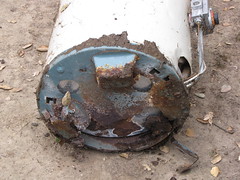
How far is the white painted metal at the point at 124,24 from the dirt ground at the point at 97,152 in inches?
24.6

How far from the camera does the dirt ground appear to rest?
2342 millimetres

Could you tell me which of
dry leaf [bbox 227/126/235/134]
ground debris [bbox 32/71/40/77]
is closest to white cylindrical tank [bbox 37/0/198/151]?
dry leaf [bbox 227/126/235/134]

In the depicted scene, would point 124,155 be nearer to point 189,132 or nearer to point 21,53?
point 189,132

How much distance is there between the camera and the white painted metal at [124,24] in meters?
2.02

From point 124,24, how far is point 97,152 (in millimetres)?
876

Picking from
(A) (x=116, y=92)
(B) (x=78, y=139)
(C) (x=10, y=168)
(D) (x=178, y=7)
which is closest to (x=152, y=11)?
(D) (x=178, y=7)

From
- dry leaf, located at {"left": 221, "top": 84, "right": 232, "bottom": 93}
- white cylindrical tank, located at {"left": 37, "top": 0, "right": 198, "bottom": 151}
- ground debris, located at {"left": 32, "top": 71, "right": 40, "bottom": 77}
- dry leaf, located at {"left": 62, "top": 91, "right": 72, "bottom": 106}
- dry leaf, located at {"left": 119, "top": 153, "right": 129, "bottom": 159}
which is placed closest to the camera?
white cylindrical tank, located at {"left": 37, "top": 0, "right": 198, "bottom": 151}

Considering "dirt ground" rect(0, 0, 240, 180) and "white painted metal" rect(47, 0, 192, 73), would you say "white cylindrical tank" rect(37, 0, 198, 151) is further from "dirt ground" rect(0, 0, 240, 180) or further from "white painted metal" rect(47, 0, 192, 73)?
"dirt ground" rect(0, 0, 240, 180)

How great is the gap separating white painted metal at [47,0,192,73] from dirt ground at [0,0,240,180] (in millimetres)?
625

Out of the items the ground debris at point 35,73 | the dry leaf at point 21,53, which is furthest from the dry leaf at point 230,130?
the dry leaf at point 21,53

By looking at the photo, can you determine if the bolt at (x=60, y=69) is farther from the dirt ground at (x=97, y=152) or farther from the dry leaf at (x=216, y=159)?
the dry leaf at (x=216, y=159)

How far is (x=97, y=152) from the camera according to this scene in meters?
2.47

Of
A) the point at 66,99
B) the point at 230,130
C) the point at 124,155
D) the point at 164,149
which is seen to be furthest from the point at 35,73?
the point at 230,130

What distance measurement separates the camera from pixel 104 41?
6.42ft
